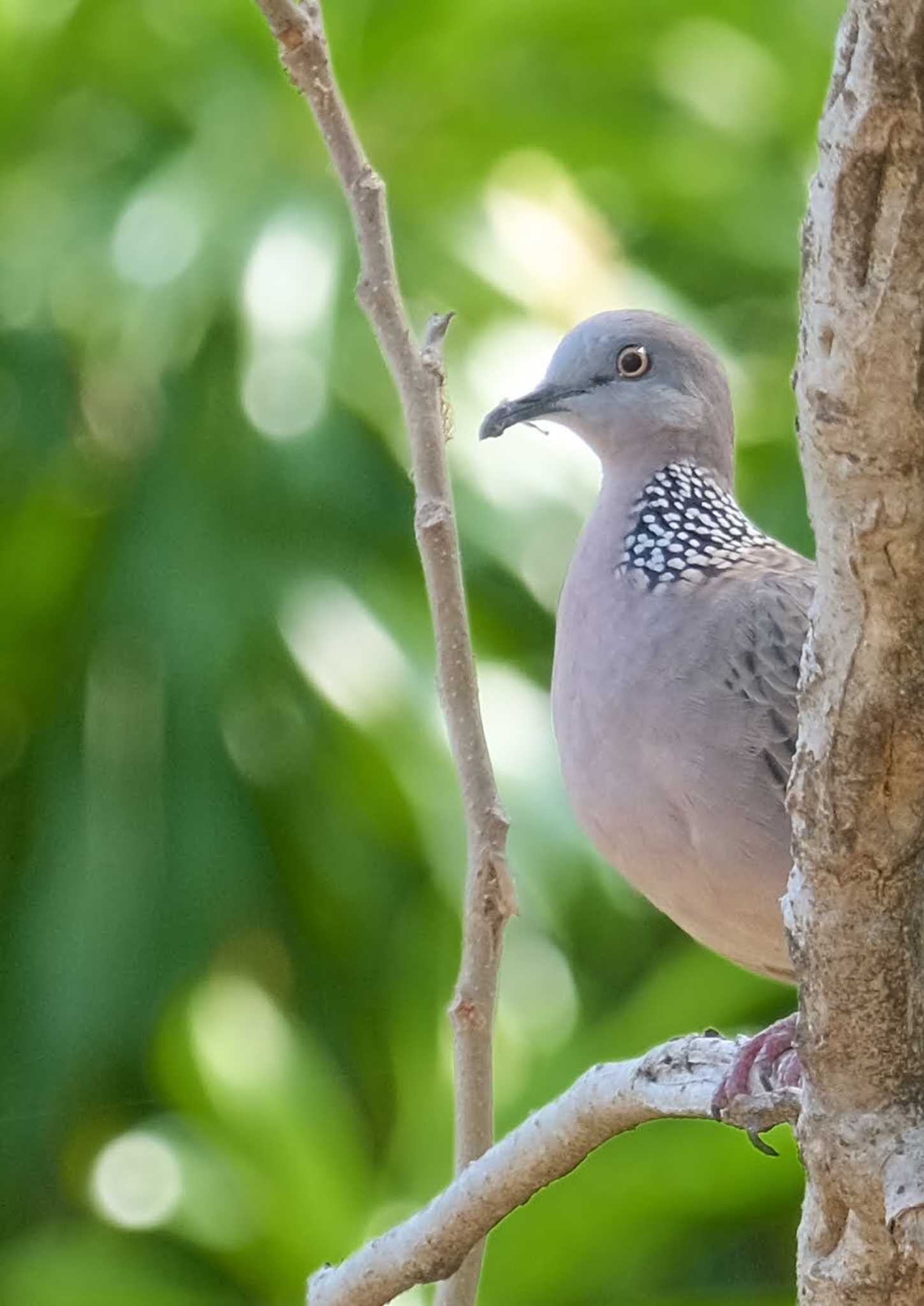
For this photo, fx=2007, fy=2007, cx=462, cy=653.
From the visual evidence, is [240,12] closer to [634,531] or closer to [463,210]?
[463,210]

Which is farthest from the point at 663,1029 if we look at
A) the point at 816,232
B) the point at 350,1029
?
the point at 816,232

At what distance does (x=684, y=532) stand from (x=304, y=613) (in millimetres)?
1860

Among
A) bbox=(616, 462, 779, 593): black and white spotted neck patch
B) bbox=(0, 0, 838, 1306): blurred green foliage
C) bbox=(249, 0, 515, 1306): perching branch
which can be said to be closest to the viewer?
bbox=(249, 0, 515, 1306): perching branch

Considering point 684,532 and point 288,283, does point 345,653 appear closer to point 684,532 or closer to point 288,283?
point 288,283

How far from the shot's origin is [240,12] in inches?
186

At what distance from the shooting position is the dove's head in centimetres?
262

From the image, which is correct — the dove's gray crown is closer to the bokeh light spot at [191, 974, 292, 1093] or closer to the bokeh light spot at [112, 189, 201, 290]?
the bokeh light spot at [191, 974, 292, 1093]

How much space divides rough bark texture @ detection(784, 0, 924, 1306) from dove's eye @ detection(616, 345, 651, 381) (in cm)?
136

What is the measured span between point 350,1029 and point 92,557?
1.18 metres

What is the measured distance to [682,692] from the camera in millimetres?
2199

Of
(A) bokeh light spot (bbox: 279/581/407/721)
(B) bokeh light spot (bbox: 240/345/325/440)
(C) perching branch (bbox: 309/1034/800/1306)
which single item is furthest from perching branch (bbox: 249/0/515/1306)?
(B) bokeh light spot (bbox: 240/345/325/440)

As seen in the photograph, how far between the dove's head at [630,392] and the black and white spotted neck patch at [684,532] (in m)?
0.05

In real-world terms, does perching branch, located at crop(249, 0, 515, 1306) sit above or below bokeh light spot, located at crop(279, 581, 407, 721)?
below

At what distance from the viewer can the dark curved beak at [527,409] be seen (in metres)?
2.56
